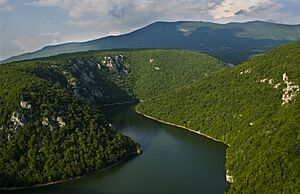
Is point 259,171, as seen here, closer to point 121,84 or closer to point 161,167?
point 161,167

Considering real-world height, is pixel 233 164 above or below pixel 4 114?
below

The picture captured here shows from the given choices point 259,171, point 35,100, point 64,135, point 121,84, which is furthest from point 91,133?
point 121,84

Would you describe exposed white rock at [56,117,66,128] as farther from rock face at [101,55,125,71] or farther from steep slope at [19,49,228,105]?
rock face at [101,55,125,71]

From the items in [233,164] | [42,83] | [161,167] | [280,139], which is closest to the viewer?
[280,139]

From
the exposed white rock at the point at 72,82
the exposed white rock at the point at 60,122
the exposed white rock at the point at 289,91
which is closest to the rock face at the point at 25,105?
the exposed white rock at the point at 60,122

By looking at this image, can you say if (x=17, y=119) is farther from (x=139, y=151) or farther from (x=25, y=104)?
(x=139, y=151)

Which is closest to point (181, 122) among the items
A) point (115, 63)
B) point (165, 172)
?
point (165, 172)

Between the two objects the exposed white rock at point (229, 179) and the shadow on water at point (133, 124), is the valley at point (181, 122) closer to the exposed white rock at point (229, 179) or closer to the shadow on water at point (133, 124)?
the exposed white rock at point (229, 179)
